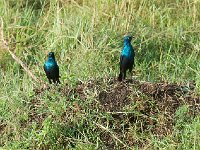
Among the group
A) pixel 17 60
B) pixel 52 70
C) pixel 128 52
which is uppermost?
pixel 128 52

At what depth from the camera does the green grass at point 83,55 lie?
5.47 metres

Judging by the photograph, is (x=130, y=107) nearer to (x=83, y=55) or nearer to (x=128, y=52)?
(x=128, y=52)

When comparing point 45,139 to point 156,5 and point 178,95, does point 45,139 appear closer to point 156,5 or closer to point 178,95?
point 178,95

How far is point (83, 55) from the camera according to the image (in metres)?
7.25

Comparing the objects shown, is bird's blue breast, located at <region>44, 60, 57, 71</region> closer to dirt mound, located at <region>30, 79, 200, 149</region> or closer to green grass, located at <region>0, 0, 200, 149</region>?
green grass, located at <region>0, 0, 200, 149</region>

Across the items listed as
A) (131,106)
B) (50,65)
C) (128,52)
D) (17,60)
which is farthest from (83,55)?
(131,106)

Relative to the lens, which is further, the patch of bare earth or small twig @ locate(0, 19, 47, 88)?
small twig @ locate(0, 19, 47, 88)

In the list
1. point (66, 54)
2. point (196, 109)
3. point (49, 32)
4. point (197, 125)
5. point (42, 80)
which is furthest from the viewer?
point (49, 32)

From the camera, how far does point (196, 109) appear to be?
5.61 m

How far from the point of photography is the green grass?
547 cm

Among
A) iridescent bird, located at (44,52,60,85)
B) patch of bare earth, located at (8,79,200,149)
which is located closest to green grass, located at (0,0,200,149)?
patch of bare earth, located at (8,79,200,149)

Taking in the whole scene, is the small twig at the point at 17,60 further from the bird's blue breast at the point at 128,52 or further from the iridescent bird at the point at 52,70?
the bird's blue breast at the point at 128,52

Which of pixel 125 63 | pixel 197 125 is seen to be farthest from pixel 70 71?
pixel 197 125

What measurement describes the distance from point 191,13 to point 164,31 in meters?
0.61
